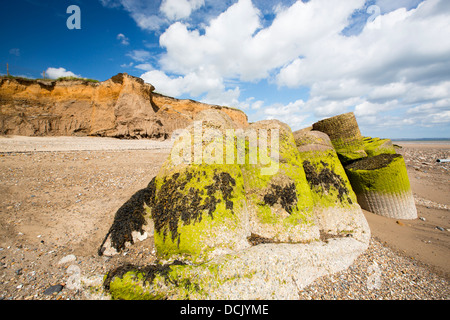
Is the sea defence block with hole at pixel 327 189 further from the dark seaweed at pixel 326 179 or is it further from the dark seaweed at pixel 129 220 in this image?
the dark seaweed at pixel 129 220

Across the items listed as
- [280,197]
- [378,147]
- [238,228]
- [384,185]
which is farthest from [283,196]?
[378,147]

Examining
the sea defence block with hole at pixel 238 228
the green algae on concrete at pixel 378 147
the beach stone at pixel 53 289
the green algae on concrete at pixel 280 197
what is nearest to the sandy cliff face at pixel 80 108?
the green algae on concrete at pixel 378 147

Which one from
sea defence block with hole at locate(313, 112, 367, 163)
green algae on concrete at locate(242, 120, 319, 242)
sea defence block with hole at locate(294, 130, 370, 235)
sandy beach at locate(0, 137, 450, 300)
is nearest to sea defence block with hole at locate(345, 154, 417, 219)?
sandy beach at locate(0, 137, 450, 300)

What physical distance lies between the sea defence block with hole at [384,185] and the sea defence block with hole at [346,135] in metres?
0.46

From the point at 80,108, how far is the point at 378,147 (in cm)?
2183

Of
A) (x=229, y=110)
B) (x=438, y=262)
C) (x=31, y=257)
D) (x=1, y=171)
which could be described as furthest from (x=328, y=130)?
(x=229, y=110)

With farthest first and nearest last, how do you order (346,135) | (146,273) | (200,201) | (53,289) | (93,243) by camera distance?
(346,135) < (93,243) < (200,201) < (53,289) < (146,273)

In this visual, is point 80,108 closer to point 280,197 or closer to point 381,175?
point 280,197

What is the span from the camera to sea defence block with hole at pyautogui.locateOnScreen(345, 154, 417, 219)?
16.0 ft

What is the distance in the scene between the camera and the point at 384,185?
4.96m

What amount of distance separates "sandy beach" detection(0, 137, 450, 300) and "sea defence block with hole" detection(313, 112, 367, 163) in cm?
172

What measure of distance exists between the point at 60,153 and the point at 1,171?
3399 mm

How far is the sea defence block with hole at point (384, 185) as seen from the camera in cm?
486
